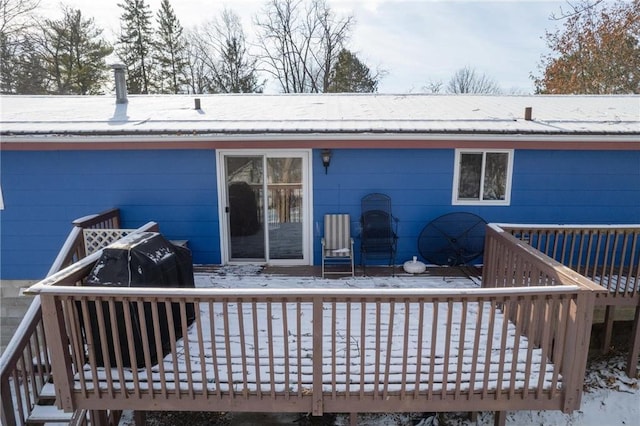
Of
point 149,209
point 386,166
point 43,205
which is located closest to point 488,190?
point 386,166

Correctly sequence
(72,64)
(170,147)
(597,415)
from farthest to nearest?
(72,64) → (170,147) → (597,415)

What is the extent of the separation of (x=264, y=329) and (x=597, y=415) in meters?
4.08

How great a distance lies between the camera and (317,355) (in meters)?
2.97

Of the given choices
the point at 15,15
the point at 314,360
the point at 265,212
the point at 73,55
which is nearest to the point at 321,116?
the point at 265,212

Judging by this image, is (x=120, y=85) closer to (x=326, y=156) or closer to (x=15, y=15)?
(x=326, y=156)

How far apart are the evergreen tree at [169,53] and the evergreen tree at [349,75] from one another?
8.64m

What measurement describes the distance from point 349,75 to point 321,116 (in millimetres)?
16383

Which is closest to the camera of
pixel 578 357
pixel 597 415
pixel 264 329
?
pixel 578 357

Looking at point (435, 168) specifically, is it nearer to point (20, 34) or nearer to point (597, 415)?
point (597, 415)

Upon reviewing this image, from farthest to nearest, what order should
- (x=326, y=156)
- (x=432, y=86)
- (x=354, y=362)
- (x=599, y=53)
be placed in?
(x=432, y=86), (x=599, y=53), (x=326, y=156), (x=354, y=362)

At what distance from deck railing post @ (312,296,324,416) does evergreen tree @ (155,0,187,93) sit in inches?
856

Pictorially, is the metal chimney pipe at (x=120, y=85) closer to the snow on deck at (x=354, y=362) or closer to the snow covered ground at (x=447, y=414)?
the snow covered ground at (x=447, y=414)

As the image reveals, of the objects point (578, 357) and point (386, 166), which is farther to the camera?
point (386, 166)

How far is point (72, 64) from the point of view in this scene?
18453 mm
